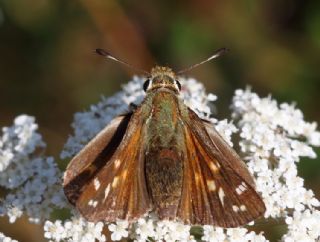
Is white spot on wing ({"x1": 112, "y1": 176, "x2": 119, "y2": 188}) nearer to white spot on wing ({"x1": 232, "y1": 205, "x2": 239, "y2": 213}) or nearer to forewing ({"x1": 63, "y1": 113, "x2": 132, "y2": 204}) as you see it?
forewing ({"x1": 63, "y1": 113, "x2": 132, "y2": 204})

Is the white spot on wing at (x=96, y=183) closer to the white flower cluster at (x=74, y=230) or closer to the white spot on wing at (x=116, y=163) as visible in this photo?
the white spot on wing at (x=116, y=163)

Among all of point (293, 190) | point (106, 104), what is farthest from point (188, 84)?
point (293, 190)

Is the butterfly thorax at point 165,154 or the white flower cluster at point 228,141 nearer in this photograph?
the butterfly thorax at point 165,154

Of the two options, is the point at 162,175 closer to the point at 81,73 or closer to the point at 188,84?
→ the point at 188,84

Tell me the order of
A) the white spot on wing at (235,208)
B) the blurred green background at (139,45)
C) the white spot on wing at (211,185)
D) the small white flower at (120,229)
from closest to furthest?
the white spot on wing at (235,208)
the white spot on wing at (211,185)
the small white flower at (120,229)
the blurred green background at (139,45)

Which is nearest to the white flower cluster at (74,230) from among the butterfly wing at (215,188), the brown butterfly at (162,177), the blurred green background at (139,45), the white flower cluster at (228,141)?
the white flower cluster at (228,141)

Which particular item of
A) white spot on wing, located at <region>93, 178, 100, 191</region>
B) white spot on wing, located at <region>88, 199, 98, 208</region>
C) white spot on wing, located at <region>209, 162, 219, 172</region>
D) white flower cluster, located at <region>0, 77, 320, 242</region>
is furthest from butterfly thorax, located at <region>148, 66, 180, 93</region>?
white spot on wing, located at <region>88, 199, 98, 208</region>

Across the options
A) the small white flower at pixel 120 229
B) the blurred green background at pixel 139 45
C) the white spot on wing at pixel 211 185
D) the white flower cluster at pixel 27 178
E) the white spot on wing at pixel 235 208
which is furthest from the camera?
the blurred green background at pixel 139 45

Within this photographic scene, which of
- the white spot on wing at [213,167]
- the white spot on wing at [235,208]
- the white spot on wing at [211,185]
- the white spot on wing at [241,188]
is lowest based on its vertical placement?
the white spot on wing at [235,208]

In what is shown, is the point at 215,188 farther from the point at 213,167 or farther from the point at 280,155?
the point at 280,155
